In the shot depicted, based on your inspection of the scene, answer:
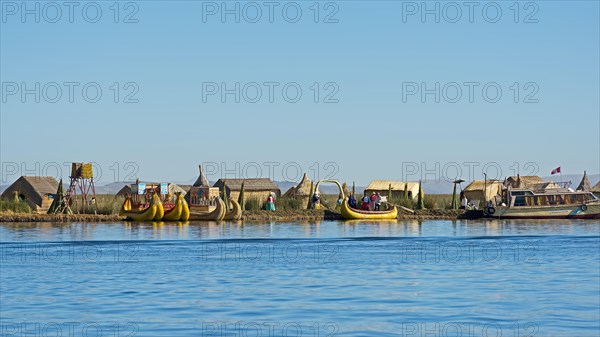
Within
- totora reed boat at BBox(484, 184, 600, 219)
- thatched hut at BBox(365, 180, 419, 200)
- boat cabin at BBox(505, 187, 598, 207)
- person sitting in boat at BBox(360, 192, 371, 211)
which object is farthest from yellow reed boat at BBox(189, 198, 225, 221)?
thatched hut at BBox(365, 180, 419, 200)

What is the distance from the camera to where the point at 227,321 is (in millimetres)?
18688

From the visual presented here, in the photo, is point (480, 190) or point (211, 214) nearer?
point (211, 214)

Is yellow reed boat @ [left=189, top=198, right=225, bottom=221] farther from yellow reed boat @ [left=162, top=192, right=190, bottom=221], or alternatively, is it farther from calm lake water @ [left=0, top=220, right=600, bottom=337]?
calm lake water @ [left=0, top=220, right=600, bottom=337]

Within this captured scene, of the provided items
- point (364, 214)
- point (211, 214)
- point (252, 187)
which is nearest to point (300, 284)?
point (211, 214)

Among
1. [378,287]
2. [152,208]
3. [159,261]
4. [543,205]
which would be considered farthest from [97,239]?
[543,205]

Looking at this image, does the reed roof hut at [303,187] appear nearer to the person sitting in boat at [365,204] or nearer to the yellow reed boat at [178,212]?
the person sitting in boat at [365,204]

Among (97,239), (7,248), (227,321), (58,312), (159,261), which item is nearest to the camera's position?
(227,321)

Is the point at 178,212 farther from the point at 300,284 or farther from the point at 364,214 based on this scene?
the point at 300,284

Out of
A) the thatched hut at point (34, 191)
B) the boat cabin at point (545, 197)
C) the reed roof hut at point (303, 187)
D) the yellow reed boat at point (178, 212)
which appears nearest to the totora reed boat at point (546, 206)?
the boat cabin at point (545, 197)

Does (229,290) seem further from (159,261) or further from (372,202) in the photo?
(372,202)

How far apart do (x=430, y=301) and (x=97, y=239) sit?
21.0 m

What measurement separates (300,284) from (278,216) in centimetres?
3416

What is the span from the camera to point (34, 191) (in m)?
62.3

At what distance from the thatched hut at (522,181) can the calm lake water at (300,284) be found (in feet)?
83.7
